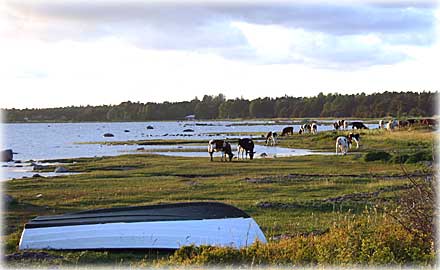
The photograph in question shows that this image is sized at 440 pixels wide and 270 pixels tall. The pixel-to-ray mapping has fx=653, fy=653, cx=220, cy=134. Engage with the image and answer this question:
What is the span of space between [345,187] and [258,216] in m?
5.81

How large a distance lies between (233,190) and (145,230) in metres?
8.53

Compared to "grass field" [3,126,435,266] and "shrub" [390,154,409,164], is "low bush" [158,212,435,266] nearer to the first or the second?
"grass field" [3,126,435,266]

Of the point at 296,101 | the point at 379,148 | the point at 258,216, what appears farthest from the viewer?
the point at 296,101

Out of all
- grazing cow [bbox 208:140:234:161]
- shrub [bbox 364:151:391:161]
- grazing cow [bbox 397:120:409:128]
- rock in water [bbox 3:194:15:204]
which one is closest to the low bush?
rock in water [bbox 3:194:15:204]

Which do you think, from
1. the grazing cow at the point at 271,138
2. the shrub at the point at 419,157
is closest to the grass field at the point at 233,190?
the shrub at the point at 419,157

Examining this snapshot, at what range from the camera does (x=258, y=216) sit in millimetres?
14977

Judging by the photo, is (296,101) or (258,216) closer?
(258,216)

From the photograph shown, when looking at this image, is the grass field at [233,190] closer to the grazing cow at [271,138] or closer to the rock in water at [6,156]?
the rock in water at [6,156]

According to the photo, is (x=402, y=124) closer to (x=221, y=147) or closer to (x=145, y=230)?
(x=221, y=147)

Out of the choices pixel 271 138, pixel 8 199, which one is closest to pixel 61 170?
pixel 8 199

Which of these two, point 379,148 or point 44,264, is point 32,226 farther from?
point 379,148

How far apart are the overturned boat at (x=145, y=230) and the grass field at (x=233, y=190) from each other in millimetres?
294

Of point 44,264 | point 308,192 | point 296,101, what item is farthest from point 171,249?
point 296,101

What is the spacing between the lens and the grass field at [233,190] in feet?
44.9
